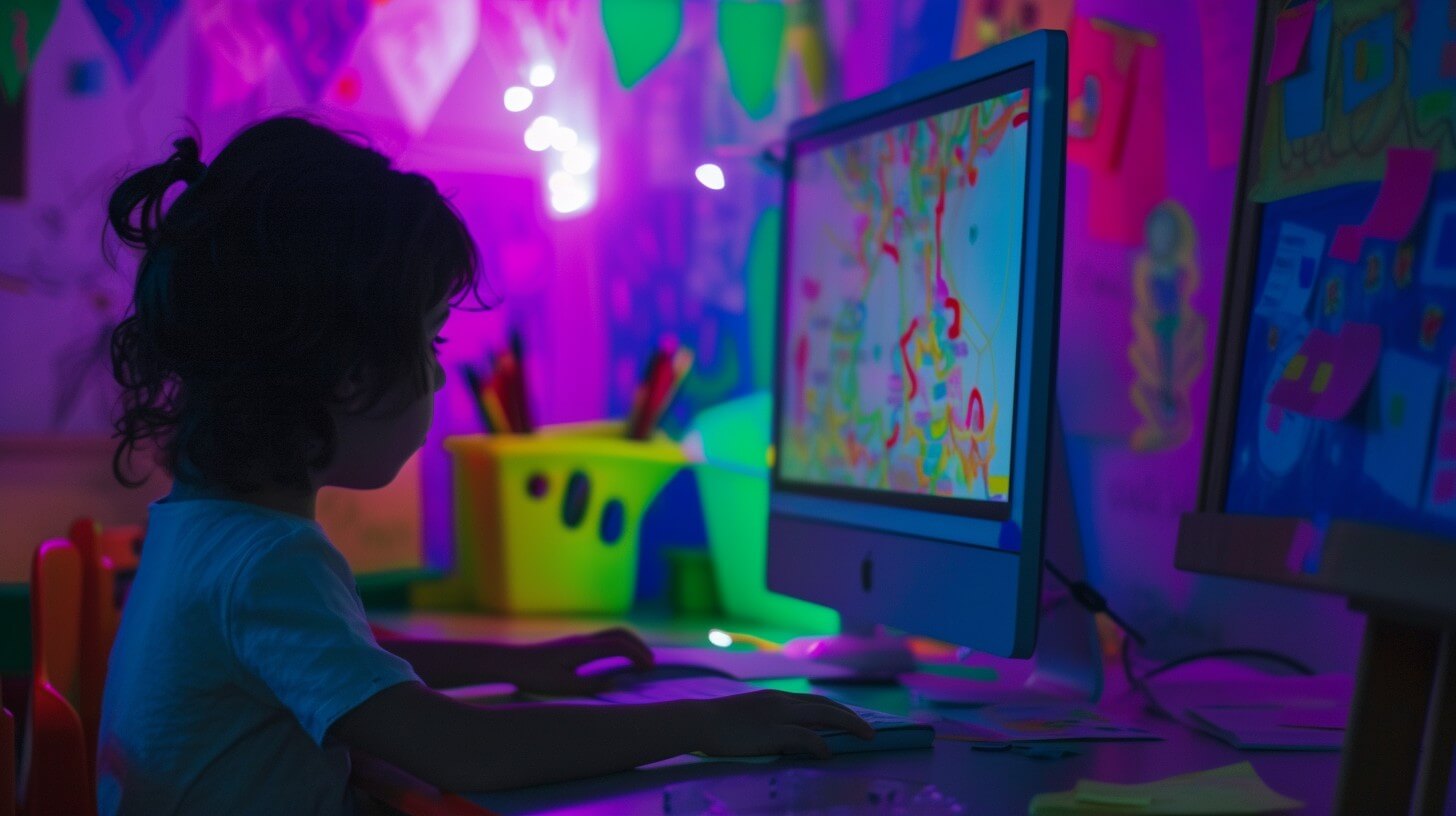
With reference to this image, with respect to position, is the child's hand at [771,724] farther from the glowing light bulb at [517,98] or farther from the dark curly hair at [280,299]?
the glowing light bulb at [517,98]

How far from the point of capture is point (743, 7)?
2061mm

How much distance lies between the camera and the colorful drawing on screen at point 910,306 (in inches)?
43.4

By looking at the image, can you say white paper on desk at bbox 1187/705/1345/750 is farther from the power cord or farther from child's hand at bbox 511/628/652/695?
child's hand at bbox 511/628/652/695

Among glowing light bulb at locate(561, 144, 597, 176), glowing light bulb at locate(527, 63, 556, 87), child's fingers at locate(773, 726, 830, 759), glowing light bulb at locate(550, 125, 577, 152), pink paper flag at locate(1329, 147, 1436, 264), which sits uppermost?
glowing light bulb at locate(527, 63, 556, 87)

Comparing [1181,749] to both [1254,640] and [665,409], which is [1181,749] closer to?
[1254,640]

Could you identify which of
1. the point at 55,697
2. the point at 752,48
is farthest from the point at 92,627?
the point at 752,48

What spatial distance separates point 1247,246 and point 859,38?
118cm

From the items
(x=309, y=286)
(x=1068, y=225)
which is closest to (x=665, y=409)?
(x=1068, y=225)

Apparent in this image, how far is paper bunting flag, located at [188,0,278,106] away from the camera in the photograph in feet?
5.79

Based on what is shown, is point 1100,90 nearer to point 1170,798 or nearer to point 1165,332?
point 1165,332

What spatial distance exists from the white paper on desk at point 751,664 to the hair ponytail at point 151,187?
55 cm

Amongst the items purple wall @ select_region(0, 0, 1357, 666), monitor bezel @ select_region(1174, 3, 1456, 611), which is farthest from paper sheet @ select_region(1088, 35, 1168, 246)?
monitor bezel @ select_region(1174, 3, 1456, 611)

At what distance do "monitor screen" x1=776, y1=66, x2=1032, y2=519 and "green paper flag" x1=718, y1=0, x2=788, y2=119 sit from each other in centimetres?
64

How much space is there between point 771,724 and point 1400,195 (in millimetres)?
489
